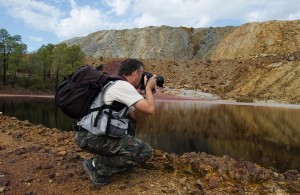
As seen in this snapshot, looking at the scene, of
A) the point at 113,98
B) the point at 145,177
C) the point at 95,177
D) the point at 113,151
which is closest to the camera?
the point at 113,98

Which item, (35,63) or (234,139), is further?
(35,63)

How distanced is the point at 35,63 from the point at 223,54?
151ft

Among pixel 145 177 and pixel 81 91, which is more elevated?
pixel 81 91

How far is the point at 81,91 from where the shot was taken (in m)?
4.96

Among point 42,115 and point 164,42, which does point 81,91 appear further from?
point 164,42

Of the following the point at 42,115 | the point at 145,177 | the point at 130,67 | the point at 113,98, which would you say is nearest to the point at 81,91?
the point at 113,98

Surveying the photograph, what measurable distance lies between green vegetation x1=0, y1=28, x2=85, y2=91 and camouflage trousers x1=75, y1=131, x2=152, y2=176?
4899cm

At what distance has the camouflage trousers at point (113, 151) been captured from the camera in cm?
515

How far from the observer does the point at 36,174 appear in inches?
235

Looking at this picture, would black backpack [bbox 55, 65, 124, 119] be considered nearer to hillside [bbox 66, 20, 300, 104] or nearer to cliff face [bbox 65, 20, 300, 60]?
hillside [bbox 66, 20, 300, 104]

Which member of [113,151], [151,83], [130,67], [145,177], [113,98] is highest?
[130,67]

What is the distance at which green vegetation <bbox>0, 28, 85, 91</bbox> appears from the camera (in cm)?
5342

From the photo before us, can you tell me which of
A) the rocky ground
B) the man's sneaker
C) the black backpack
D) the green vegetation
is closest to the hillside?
the green vegetation

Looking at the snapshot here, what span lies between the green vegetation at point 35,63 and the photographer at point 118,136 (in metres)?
49.0
